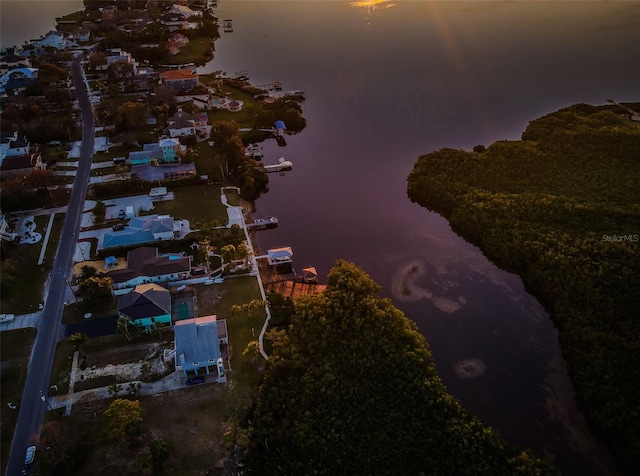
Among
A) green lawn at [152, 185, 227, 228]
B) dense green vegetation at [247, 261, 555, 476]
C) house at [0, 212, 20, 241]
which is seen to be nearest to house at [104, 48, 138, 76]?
green lawn at [152, 185, 227, 228]

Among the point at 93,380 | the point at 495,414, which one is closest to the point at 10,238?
the point at 93,380

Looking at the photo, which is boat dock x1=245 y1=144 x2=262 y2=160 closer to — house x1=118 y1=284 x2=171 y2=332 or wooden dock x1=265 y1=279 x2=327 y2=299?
wooden dock x1=265 y1=279 x2=327 y2=299

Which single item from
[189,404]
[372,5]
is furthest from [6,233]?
[372,5]

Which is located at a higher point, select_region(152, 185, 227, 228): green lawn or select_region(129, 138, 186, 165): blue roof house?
select_region(129, 138, 186, 165): blue roof house

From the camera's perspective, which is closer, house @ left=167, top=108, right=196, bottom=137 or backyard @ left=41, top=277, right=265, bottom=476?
backyard @ left=41, top=277, right=265, bottom=476

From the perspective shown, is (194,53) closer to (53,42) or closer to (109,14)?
(53,42)

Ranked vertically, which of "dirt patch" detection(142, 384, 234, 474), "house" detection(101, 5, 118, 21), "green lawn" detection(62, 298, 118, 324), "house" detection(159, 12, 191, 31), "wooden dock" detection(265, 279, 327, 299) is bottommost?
"dirt patch" detection(142, 384, 234, 474)
